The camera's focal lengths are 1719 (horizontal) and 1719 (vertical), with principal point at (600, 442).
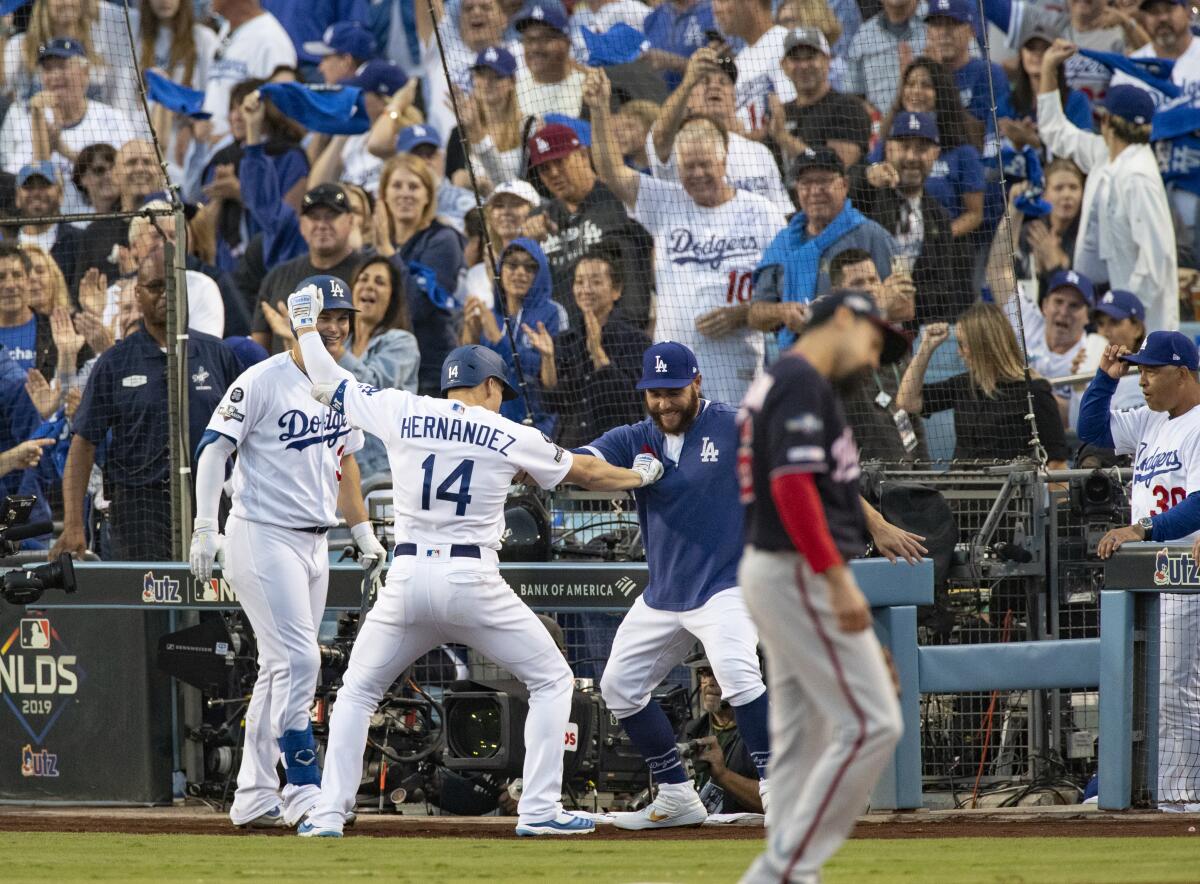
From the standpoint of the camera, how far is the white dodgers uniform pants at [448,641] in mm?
7242

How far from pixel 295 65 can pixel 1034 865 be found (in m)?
10.0

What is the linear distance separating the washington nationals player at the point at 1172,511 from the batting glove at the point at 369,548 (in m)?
3.41

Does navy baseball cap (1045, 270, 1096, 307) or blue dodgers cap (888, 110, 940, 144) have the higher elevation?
blue dodgers cap (888, 110, 940, 144)

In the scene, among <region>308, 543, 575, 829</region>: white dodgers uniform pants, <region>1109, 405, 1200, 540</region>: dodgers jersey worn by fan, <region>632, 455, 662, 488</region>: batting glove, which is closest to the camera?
<region>308, 543, 575, 829</region>: white dodgers uniform pants

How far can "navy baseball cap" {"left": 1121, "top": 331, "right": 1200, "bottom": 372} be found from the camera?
27.0 feet

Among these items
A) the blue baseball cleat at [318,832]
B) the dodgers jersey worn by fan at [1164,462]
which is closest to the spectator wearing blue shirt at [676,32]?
the dodgers jersey worn by fan at [1164,462]

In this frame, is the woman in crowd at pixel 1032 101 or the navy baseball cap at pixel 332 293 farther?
the woman in crowd at pixel 1032 101

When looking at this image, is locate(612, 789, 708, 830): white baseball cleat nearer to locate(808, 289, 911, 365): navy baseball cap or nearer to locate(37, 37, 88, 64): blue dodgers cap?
locate(808, 289, 911, 365): navy baseball cap

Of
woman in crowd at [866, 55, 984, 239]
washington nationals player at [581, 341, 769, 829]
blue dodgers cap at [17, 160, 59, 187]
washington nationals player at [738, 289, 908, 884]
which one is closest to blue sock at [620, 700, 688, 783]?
washington nationals player at [581, 341, 769, 829]

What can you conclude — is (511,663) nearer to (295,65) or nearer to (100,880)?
(100,880)

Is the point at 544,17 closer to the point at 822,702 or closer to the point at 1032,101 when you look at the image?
the point at 1032,101

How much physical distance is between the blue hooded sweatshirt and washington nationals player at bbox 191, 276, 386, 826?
2.54m

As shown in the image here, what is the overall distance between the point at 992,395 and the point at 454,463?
3708mm

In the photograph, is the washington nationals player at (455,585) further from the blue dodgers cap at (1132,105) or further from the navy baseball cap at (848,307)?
the blue dodgers cap at (1132,105)
